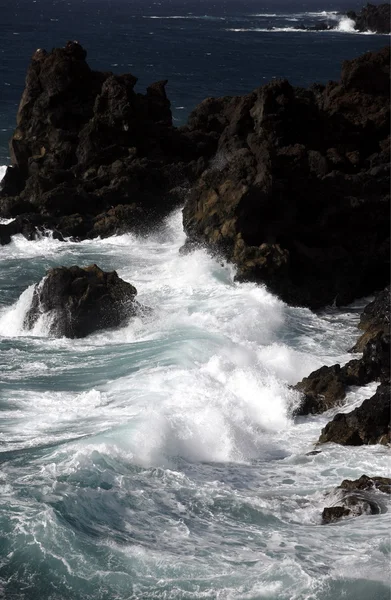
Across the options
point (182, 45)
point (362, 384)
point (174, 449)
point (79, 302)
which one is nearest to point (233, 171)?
point (79, 302)

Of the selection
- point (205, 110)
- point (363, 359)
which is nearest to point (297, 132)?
point (205, 110)

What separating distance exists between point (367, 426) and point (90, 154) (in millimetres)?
22271

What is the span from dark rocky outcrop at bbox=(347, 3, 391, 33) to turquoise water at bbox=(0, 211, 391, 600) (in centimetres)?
9785

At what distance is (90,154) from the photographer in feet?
133

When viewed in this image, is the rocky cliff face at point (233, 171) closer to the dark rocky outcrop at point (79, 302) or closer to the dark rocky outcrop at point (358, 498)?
the dark rocky outcrop at point (79, 302)

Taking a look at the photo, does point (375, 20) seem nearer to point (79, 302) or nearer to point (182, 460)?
point (79, 302)

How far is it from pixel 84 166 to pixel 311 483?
23.3 meters

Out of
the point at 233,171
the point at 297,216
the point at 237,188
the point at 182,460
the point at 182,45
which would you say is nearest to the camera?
the point at 182,460

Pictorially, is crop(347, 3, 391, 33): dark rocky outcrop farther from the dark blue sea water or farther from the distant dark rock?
the distant dark rock

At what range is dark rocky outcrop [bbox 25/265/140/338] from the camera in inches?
1101

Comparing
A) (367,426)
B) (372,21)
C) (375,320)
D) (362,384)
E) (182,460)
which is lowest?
(182,460)

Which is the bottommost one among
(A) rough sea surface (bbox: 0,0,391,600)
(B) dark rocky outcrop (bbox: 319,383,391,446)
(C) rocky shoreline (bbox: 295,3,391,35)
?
(A) rough sea surface (bbox: 0,0,391,600)

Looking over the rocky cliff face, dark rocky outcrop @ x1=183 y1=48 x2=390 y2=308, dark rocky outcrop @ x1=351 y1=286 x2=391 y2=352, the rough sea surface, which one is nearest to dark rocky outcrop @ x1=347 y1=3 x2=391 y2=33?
the rocky cliff face

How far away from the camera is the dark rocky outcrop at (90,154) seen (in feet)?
125
